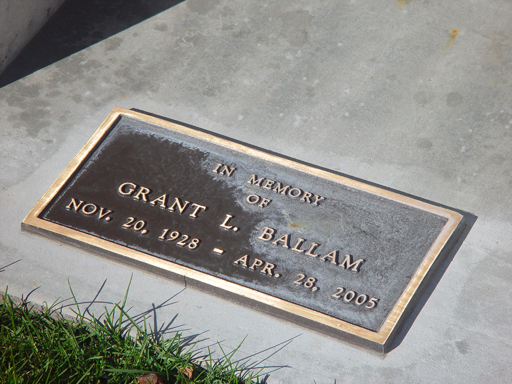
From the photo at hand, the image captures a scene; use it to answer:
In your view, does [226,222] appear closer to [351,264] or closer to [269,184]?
[269,184]

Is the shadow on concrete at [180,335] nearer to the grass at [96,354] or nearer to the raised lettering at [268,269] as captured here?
the grass at [96,354]

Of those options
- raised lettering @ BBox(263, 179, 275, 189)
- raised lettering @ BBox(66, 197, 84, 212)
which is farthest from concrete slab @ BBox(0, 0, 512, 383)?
raised lettering @ BBox(263, 179, 275, 189)

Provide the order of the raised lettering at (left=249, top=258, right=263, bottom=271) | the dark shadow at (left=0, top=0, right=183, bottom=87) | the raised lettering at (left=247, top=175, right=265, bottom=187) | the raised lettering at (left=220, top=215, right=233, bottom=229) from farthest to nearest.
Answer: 1. the dark shadow at (left=0, top=0, right=183, bottom=87)
2. the raised lettering at (left=247, top=175, right=265, bottom=187)
3. the raised lettering at (left=220, top=215, right=233, bottom=229)
4. the raised lettering at (left=249, top=258, right=263, bottom=271)

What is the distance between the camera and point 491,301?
3.04 meters

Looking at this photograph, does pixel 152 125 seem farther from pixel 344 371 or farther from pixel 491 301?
pixel 491 301

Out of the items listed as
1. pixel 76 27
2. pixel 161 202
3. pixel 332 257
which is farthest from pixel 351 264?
pixel 76 27

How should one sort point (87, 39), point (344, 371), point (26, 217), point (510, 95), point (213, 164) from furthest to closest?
1. point (87, 39)
2. point (510, 95)
3. point (213, 164)
4. point (26, 217)
5. point (344, 371)

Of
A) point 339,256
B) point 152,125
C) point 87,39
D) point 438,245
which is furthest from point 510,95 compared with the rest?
point 87,39

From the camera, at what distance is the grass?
2.72 m

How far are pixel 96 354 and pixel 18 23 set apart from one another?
8.70 ft

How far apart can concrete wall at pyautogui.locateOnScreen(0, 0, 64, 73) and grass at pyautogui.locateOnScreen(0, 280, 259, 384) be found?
207 cm

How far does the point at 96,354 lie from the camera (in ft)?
9.20

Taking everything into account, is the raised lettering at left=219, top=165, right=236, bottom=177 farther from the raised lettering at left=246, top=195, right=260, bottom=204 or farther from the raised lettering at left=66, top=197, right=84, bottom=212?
the raised lettering at left=66, top=197, right=84, bottom=212

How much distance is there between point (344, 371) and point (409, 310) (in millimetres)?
487
